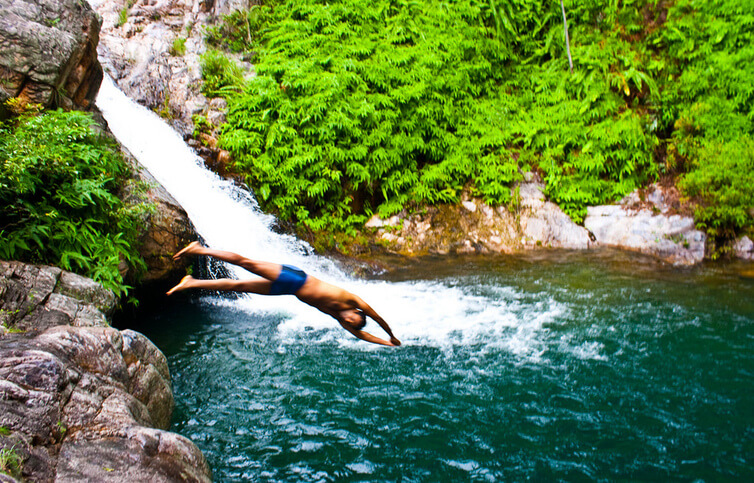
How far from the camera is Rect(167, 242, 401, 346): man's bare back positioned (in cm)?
390

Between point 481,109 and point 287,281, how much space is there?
27.2ft

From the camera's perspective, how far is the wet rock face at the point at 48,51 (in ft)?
18.0

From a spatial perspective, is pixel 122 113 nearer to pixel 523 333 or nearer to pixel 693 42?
pixel 523 333

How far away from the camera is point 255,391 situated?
4.43 m

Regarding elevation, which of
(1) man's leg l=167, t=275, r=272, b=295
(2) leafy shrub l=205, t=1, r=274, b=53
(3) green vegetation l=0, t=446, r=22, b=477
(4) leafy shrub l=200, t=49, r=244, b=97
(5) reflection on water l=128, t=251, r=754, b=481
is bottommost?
(5) reflection on water l=128, t=251, r=754, b=481

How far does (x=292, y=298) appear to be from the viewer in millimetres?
7477

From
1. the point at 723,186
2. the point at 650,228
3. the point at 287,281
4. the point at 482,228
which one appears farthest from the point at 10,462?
the point at 723,186

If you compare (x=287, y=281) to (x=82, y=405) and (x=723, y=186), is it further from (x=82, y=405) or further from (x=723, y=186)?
(x=723, y=186)

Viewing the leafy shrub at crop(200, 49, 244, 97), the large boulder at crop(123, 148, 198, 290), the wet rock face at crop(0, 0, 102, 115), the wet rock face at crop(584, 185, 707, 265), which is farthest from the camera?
the leafy shrub at crop(200, 49, 244, 97)

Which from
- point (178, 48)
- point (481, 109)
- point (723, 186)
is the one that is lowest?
point (723, 186)

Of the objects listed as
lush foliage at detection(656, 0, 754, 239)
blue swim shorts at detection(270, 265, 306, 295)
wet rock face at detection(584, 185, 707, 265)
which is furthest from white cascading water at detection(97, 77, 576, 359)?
lush foliage at detection(656, 0, 754, 239)

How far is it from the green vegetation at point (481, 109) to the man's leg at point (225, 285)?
5291 mm

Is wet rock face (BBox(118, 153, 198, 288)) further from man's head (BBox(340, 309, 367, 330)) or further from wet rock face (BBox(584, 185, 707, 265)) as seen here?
wet rock face (BBox(584, 185, 707, 265))

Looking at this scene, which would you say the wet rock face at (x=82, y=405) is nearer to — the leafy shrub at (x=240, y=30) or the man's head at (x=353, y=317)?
the man's head at (x=353, y=317)
